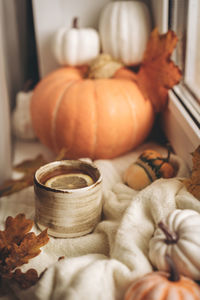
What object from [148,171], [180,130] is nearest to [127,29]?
[180,130]

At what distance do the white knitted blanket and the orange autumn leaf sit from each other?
10.4 inches

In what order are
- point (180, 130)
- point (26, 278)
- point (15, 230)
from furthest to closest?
point (180, 130) < point (15, 230) < point (26, 278)

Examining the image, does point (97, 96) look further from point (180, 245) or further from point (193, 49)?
point (180, 245)

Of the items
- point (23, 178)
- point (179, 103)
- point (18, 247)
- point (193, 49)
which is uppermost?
point (193, 49)

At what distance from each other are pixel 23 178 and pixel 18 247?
17.9 inches

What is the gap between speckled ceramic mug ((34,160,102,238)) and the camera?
0.71m

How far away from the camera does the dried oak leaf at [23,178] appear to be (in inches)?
40.2

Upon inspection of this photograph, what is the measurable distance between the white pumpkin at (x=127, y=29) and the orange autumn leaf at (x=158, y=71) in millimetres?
99

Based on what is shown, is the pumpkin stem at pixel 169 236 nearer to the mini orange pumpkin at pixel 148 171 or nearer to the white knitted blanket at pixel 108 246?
the white knitted blanket at pixel 108 246

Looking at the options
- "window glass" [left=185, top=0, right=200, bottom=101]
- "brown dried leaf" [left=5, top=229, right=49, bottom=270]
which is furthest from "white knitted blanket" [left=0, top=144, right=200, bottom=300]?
"window glass" [left=185, top=0, right=200, bottom=101]

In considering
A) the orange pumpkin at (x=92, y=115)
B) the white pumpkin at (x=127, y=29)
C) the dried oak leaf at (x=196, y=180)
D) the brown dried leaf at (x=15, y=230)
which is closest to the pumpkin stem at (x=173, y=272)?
the dried oak leaf at (x=196, y=180)

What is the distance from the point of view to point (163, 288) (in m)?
0.52

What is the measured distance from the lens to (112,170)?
1031 millimetres

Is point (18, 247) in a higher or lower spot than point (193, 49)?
lower
